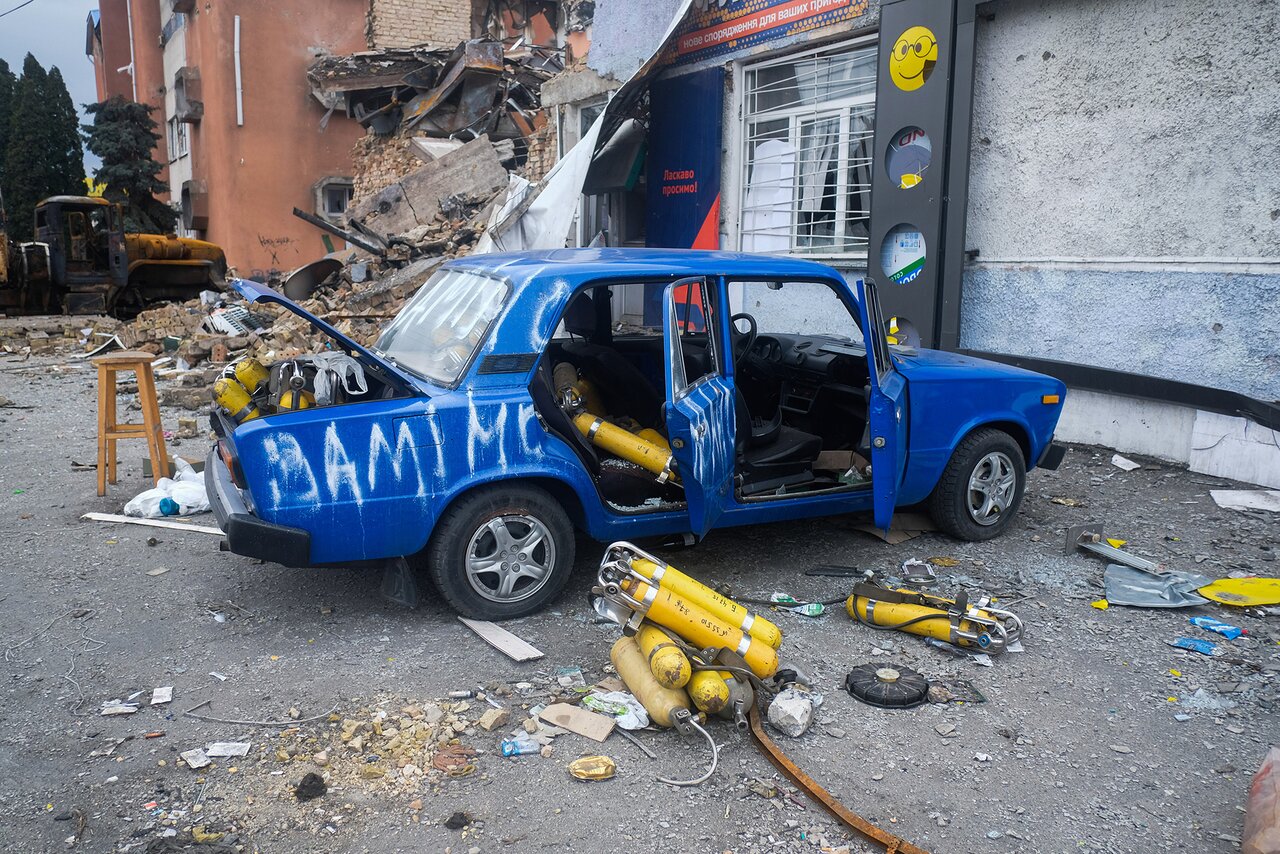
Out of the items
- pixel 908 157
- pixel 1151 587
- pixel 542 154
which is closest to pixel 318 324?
pixel 1151 587

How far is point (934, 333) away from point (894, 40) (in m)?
2.65

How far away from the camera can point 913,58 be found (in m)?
8.23

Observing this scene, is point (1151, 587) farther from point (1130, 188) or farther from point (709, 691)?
point (1130, 188)

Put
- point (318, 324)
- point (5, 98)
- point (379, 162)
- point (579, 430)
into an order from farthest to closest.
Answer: point (5, 98), point (379, 162), point (579, 430), point (318, 324)

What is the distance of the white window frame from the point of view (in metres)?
9.36

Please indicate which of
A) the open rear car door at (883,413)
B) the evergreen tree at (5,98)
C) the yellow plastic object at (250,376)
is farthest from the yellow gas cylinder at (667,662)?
the evergreen tree at (5,98)

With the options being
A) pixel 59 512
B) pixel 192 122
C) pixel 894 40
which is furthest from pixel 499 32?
pixel 59 512

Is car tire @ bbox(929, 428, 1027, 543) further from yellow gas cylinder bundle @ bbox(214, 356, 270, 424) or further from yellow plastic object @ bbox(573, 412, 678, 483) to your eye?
yellow gas cylinder bundle @ bbox(214, 356, 270, 424)

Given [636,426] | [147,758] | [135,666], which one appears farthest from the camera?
[636,426]

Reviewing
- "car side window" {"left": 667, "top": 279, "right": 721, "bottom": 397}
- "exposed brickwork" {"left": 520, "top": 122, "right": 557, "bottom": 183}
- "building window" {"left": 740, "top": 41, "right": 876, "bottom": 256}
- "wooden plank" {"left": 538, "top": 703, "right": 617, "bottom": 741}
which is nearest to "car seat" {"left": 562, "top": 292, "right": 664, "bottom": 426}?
"car side window" {"left": 667, "top": 279, "right": 721, "bottom": 397}

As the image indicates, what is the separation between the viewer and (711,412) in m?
4.24

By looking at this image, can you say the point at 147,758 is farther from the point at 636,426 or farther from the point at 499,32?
the point at 499,32

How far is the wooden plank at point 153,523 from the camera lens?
5520mm

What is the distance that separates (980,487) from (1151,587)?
3.33 feet
